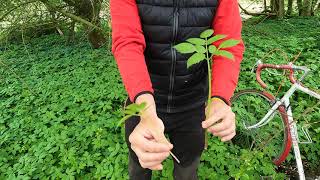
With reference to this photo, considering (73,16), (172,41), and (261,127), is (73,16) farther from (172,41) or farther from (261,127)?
(172,41)

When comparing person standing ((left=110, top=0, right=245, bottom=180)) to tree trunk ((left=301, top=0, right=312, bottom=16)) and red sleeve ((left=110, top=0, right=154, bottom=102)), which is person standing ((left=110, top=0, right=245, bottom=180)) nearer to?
red sleeve ((left=110, top=0, right=154, bottom=102))

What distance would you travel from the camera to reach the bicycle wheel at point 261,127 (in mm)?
3469

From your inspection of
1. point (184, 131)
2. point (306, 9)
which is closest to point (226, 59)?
point (184, 131)

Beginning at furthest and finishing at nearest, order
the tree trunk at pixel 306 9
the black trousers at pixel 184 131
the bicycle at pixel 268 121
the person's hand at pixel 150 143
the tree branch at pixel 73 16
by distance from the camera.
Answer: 1. the tree trunk at pixel 306 9
2. the tree branch at pixel 73 16
3. the bicycle at pixel 268 121
4. the black trousers at pixel 184 131
5. the person's hand at pixel 150 143

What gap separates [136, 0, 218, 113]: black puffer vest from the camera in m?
1.53

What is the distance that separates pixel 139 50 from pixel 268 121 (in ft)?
8.86

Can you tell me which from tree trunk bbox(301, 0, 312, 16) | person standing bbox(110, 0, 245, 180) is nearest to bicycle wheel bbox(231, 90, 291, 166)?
person standing bbox(110, 0, 245, 180)

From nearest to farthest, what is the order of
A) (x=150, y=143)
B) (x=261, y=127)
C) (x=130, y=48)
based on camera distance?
(x=150, y=143) < (x=130, y=48) < (x=261, y=127)

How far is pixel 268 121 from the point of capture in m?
3.64

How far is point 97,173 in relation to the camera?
3215 millimetres

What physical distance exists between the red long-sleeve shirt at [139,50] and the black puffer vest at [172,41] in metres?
0.07

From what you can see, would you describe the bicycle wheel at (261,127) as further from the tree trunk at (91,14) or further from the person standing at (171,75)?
the tree trunk at (91,14)

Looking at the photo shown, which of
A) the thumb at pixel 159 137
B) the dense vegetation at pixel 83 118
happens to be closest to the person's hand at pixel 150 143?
the thumb at pixel 159 137

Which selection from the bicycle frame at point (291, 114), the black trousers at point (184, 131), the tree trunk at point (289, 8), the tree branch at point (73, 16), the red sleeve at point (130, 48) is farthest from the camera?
the tree trunk at point (289, 8)
